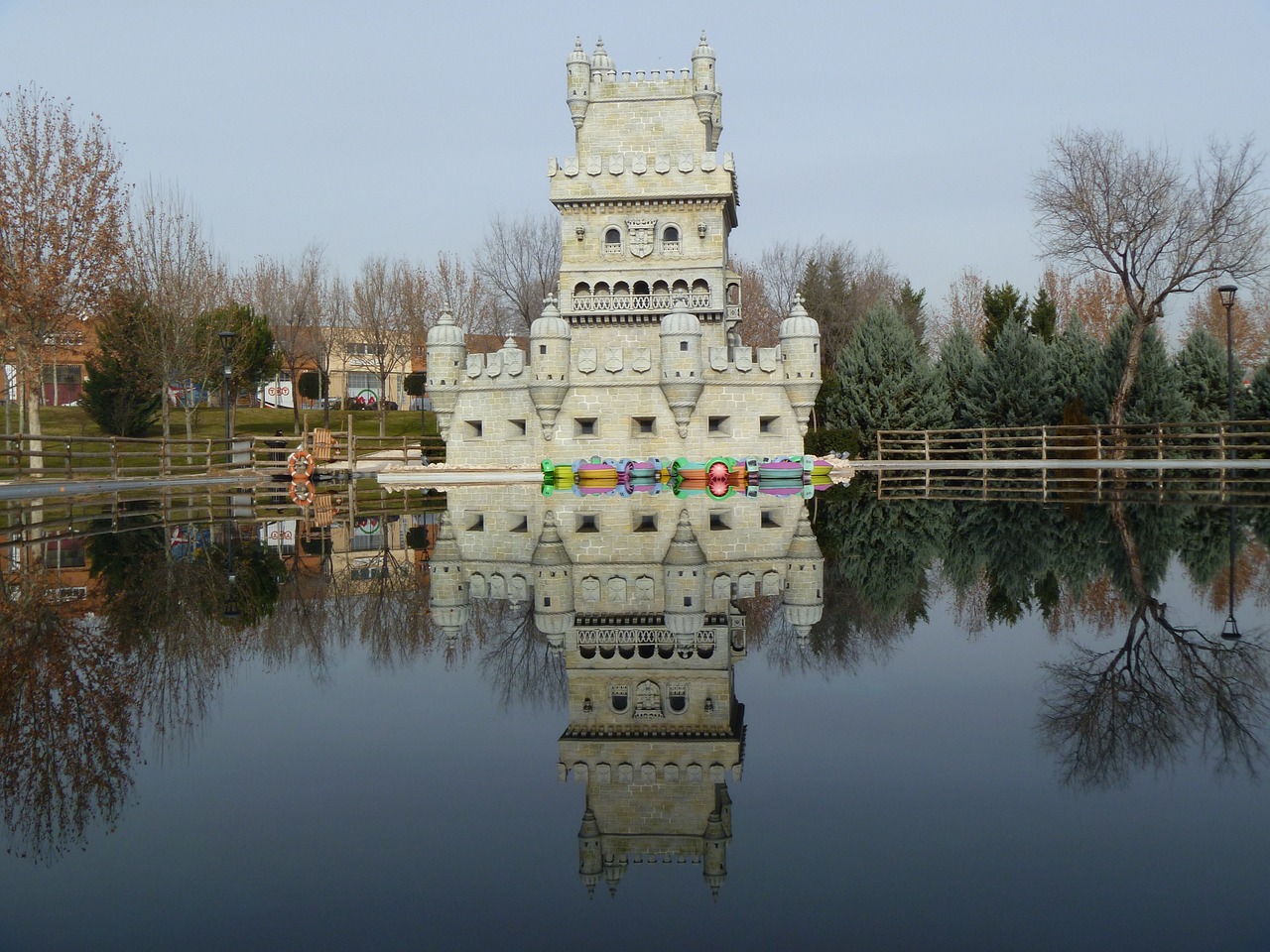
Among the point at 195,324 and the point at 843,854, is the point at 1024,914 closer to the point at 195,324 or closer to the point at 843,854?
the point at 843,854

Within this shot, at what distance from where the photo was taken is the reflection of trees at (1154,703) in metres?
5.63

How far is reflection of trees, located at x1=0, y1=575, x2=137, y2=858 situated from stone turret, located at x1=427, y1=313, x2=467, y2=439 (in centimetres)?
2734

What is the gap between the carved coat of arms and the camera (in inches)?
1465

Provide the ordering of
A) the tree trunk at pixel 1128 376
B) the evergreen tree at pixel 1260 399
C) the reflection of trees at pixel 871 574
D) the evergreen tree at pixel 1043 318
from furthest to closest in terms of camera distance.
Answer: the evergreen tree at pixel 1043 318, the tree trunk at pixel 1128 376, the evergreen tree at pixel 1260 399, the reflection of trees at pixel 871 574

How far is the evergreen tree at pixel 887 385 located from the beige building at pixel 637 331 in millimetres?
8257

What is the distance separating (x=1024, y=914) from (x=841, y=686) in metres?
3.53

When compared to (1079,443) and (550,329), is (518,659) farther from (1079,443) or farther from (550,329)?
(1079,443)

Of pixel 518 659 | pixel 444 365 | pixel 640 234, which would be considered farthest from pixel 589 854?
pixel 640 234

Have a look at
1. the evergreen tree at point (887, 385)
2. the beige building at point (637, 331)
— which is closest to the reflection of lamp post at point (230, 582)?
the beige building at point (637, 331)

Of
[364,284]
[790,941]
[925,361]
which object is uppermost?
[364,284]

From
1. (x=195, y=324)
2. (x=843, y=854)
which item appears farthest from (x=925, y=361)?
(x=843, y=854)

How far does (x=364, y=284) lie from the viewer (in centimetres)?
6412

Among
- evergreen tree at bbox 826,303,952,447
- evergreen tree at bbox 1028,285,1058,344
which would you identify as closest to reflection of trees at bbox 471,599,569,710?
evergreen tree at bbox 826,303,952,447

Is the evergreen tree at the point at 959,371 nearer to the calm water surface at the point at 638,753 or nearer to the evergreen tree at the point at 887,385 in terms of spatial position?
the evergreen tree at the point at 887,385
